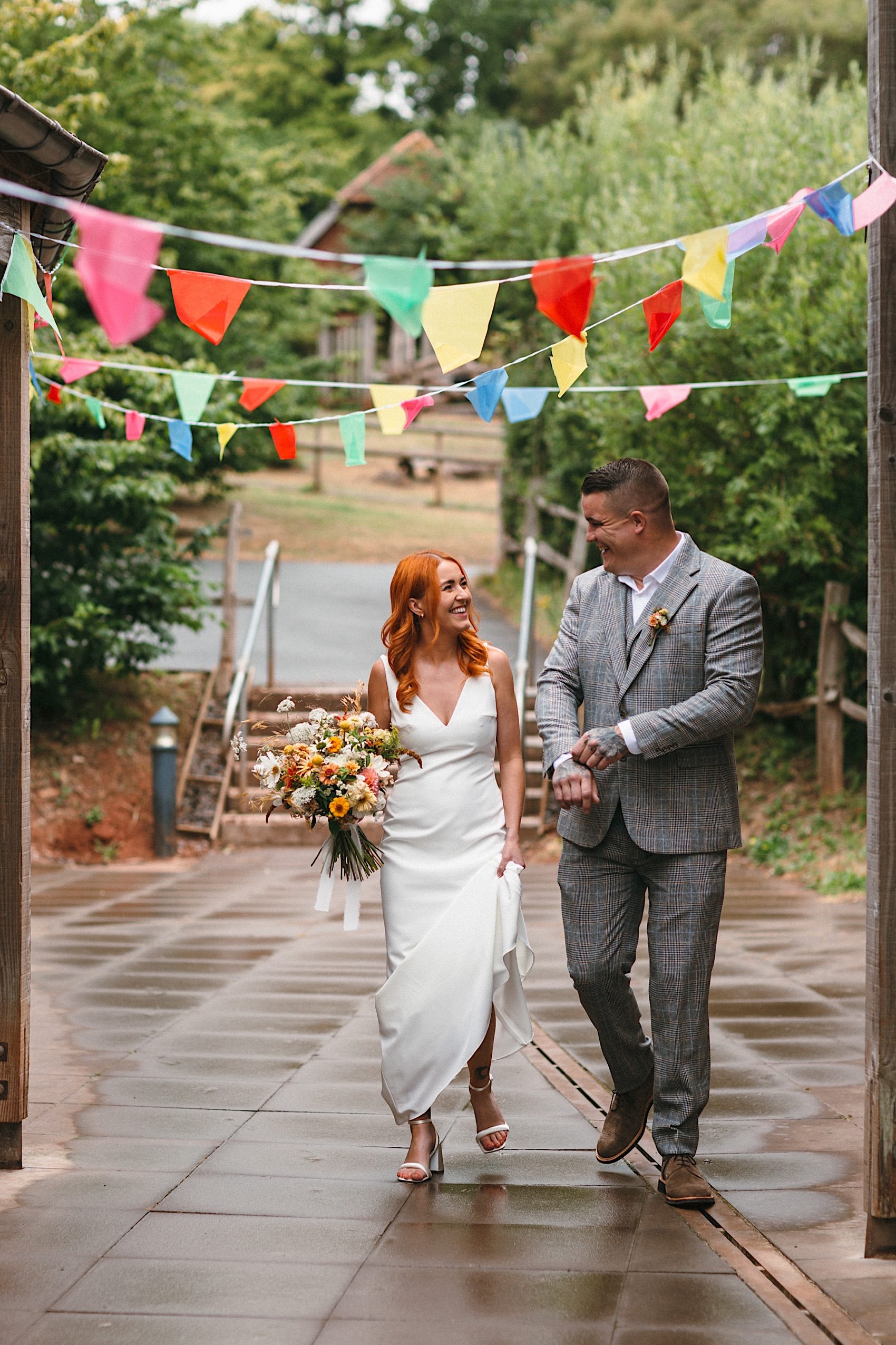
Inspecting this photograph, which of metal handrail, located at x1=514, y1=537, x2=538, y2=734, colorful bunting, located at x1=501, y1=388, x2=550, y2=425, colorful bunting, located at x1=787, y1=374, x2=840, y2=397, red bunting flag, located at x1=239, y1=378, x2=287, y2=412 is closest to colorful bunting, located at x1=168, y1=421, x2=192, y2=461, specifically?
red bunting flag, located at x1=239, y1=378, x2=287, y2=412

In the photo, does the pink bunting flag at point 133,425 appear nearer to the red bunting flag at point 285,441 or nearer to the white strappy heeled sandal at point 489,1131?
the red bunting flag at point 285,441

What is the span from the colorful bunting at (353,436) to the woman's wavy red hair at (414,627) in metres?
2.22

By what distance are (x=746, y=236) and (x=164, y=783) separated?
816 centimetres

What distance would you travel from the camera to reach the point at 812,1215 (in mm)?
3920

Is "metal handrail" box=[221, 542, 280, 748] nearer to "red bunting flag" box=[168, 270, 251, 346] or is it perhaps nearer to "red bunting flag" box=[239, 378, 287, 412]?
"red bunting flag" box=[239, 378, 287, 412]

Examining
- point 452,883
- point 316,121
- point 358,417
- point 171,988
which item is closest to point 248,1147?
point 452,883

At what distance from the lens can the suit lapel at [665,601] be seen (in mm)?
4172

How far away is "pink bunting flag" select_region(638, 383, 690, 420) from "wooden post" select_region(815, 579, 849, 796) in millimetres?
4029

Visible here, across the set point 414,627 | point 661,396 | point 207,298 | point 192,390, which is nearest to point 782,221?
point 414,627

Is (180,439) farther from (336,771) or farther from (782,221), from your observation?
(782,221)

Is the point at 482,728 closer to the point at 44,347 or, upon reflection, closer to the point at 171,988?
the point at 171,988

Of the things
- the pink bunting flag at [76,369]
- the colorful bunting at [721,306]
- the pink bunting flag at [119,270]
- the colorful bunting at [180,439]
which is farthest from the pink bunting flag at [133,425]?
the pink bunting flag at [119,270]

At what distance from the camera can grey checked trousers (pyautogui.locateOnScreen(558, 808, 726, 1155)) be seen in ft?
13.3

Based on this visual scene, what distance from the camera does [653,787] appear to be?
4.12 meters
